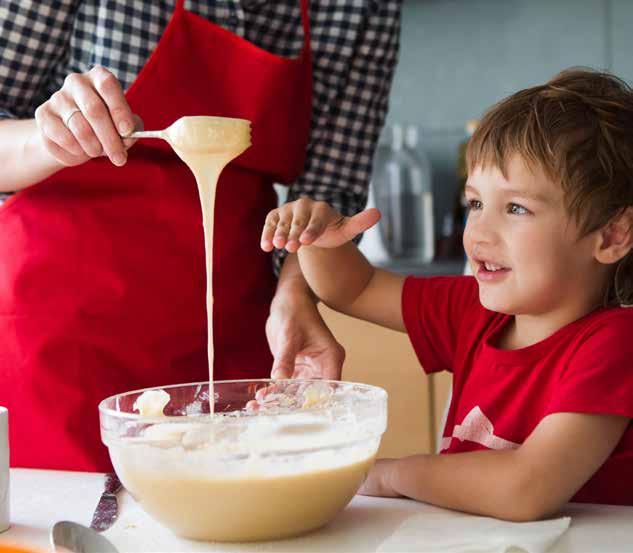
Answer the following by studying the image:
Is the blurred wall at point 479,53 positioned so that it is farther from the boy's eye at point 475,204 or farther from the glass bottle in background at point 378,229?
the boy's eye at point 475,204

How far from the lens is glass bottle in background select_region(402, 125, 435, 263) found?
10.5ft

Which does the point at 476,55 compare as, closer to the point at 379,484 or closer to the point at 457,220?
the point at 457,220

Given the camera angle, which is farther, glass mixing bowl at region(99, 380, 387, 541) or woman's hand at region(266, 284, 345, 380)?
woman's hand at region(266, 284, 345, 380)

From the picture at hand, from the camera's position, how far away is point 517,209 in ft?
3.99

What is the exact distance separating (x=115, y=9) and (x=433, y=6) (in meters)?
2.07

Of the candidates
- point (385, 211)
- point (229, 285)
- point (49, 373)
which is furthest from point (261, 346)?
point (385, 211)

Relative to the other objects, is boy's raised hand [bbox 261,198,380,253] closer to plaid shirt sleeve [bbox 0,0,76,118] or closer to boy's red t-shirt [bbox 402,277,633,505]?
boy's red t-shirt [bbox 402,277,633,505]

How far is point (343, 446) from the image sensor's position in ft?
2.89

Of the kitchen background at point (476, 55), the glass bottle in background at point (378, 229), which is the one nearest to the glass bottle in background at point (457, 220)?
the kitchen background at point (476, 55)

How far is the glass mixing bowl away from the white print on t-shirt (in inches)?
13.4

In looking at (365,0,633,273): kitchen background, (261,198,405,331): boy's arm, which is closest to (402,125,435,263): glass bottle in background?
(365,0,633,273): kitchen background

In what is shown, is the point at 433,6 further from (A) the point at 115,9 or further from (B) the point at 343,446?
(B) the point at 343,446

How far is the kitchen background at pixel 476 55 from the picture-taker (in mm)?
3100

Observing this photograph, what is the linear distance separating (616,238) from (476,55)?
83.2 inches
